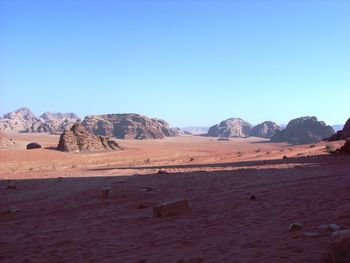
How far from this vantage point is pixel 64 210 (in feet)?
36.2

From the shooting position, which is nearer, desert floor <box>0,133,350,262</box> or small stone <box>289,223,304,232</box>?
desert floor <box>0,133,350,262</box>

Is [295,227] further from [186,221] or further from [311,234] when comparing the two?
[186,221]

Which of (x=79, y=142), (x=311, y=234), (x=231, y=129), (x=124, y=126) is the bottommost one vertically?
(x=311, y=234)

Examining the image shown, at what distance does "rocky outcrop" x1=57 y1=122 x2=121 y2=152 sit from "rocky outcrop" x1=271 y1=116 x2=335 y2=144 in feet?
117

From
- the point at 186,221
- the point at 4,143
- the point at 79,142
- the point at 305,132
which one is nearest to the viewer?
the point at 186,221

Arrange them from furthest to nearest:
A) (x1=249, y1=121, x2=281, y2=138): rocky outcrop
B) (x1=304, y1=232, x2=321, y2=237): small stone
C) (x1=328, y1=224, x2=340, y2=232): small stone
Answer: (x1=249, y1=121, x2=281, y2=138): rocky outcrop → (x1=328, y1=224, x2=340, y2=232): small stone → (x1=304, y1=232, x2=321, y2=237): small stone

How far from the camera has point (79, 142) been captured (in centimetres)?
4131

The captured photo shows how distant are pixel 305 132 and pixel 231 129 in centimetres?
4964

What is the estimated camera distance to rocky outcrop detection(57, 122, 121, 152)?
39978 millimetres

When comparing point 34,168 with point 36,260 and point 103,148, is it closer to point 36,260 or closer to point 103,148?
point 103,148

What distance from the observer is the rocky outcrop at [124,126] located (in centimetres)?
9100

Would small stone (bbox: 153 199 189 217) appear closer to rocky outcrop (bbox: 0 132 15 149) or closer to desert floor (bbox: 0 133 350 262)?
desert floor (bbox: 0 133 350 262)

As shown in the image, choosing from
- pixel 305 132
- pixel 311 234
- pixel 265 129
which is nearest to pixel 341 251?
pixel 311 234

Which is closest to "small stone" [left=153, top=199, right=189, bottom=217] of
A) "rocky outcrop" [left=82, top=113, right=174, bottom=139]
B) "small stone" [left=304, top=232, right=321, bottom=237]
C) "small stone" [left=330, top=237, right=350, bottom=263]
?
"small stone" [left=304, top=232, right=321, bottom=237]
